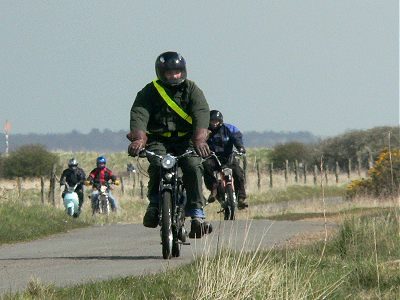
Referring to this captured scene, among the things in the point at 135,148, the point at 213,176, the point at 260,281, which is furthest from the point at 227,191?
the point at 260,281

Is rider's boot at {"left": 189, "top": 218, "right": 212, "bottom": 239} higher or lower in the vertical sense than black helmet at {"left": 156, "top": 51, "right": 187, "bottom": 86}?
lower

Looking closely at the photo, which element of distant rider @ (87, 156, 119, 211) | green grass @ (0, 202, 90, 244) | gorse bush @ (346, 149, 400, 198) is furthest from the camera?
gorse bush @ (346, 149, 400, 198)

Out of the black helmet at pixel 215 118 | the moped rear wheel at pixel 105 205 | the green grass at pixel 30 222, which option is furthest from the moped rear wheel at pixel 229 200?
the moped rear wheel at pixel 105 205

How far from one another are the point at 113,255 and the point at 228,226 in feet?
16.8

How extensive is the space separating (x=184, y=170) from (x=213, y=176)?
931 cm

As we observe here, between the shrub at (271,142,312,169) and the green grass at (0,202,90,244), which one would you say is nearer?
the green grass at (0,202,90,244)

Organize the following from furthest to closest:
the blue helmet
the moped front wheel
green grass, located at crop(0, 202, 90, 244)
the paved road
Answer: the blue helmet < the moped front wheel < green grass, located at crop(0, 202, 90, 244) < the paved road

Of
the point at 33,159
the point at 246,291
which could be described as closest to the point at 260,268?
the point at 246,291

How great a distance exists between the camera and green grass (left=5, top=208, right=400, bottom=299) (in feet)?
28.4

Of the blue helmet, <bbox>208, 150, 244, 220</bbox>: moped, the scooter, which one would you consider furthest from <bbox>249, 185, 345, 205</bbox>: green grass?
Result: <bbox>208, 150, 244, 220</bbox>: moped

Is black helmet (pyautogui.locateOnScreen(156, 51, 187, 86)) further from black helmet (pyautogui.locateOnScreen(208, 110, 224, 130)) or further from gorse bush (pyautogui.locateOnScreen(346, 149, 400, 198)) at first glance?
gorse bush (pyautogui.locateOnScreen(346, 149, 400, 198))

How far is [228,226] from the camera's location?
19859 millimetres

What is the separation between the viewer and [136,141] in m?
12.4

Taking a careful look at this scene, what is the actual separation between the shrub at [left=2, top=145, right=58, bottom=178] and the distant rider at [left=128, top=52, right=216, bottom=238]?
71.5 m
